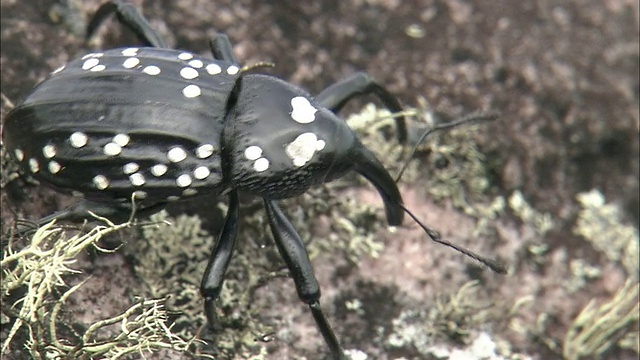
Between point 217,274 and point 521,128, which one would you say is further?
point 521,128

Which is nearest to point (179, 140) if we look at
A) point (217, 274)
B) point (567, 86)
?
point (217, 274)

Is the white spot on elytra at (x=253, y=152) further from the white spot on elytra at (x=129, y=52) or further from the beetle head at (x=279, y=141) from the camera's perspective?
the white spot on elytra at (x=129, y=52)

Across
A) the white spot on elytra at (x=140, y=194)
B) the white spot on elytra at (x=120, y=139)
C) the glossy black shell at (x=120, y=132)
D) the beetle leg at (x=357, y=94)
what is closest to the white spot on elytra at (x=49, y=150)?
the glossy black shell at (x=120, y=132)

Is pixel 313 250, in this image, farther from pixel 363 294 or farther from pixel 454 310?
pixel 454 310

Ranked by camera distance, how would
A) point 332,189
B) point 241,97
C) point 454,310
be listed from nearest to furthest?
1. point 241,97
2. point 454,310
3. point 332,189

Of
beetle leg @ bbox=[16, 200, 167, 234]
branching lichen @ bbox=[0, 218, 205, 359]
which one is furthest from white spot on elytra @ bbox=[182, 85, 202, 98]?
branching lichen @ bbox=[0, 218, 205, 359]

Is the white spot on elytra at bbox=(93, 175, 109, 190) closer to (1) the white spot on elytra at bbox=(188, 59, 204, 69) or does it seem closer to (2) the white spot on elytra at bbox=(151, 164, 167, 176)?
(2) the white spot on elytra at bbox=(151, 164, 167, 176)

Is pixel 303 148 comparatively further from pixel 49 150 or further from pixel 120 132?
pixel 49 150
